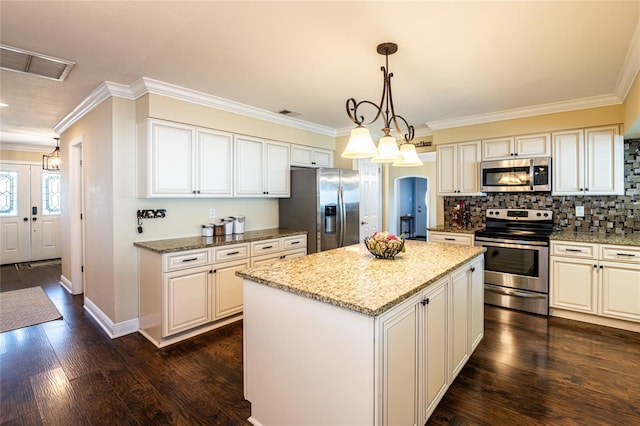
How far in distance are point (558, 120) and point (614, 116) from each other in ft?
1.62

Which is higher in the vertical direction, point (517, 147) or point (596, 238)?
point (517, 147)

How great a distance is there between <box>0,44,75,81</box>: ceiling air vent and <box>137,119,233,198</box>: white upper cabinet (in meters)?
0.72

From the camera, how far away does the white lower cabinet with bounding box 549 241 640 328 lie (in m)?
3.20

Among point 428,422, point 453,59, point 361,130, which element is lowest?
point 428,422

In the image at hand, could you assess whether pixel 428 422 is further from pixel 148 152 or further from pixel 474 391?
pixel 148 152

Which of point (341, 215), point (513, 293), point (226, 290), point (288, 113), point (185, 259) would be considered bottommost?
point (513, 293)

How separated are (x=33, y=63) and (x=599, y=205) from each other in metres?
5.84

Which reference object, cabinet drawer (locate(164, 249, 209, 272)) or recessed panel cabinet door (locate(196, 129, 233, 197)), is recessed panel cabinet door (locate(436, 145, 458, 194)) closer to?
recessed panel cabinet door (locate(196, 129, 233, 197))

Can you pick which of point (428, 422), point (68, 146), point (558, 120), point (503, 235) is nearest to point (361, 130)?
point (428, 422)

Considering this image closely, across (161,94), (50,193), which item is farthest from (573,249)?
(50,193)

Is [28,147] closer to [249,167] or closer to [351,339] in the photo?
[249,167]

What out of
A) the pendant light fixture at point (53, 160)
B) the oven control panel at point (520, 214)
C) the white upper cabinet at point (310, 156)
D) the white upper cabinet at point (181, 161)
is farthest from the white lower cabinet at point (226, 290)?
the pendant light fixture at point (53, 160)

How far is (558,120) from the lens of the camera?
3844 mm

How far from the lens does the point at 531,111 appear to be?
3949mm
